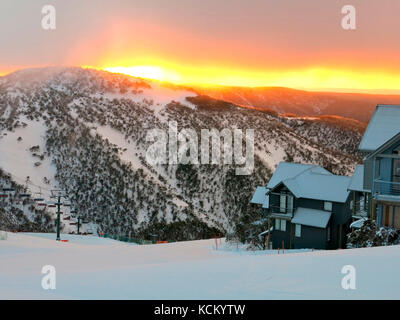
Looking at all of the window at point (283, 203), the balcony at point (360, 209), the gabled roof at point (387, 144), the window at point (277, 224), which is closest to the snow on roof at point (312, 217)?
the window at point (283, 203)

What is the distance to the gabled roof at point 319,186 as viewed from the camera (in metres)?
33.9

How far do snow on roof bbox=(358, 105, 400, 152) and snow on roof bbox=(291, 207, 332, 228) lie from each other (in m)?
9.30

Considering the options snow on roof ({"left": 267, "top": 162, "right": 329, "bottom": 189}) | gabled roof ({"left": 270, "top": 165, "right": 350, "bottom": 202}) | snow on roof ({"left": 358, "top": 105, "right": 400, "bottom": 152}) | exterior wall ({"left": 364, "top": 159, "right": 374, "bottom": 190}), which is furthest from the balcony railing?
snow on roof ({"left": 267, "top": 162, "right": 329, "bottom": 189})

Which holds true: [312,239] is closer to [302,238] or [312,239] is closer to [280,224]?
[302,238]

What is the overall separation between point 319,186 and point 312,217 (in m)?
2.55

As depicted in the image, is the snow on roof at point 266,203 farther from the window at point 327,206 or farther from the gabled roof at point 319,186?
the window at point 327,206

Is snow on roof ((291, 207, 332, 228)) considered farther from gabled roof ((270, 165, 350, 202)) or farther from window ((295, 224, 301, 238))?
gabled roof ((270, 165, 350, 202))

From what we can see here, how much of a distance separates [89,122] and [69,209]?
22.9 metres

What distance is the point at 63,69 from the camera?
360ft

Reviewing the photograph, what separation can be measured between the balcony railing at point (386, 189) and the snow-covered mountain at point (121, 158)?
30.9 meters

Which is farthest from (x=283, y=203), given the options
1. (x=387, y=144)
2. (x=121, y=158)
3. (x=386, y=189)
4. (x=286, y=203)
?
(x=121, y=158)

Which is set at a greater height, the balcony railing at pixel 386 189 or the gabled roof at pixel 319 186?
the balcony railing at pixel 386 189

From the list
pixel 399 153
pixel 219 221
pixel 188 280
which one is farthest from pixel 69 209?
pixel 188 280
